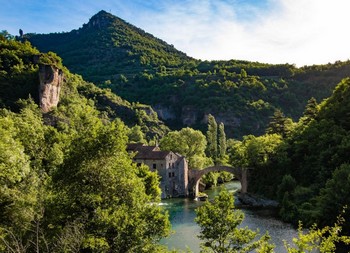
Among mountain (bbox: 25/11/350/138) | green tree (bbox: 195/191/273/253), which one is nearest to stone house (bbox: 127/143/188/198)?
green tree (bbox: 195/191/273/253)

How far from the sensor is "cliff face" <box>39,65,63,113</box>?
73438 millimetres

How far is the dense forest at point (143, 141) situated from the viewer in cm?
1850

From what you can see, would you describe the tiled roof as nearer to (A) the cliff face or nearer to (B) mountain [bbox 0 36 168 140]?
(B) mountain [bbox 0 36 168 140]

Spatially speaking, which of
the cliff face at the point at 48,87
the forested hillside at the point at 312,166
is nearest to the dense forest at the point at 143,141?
the forested hillside at the point at 312,166

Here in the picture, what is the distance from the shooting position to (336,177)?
38.7m

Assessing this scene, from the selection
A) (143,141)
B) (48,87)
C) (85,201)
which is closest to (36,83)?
(48,87)

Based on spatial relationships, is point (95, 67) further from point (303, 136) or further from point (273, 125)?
point (303, 136)

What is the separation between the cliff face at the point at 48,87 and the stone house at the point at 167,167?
17.9 meters

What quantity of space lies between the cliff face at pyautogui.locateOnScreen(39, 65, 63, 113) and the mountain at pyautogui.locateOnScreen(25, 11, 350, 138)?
211ft

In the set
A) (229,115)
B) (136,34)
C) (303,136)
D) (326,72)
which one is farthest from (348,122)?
(136,34)

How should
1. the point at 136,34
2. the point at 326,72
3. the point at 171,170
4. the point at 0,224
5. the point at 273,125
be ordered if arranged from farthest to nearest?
1. the point at 136,34
2. the point at 326,72
3. the point at 273,125
4. the point at 171,170
5. the point at 0,224

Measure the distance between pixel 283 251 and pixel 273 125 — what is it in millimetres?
46133

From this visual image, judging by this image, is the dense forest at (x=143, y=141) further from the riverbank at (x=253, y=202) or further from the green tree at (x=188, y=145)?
the riverbank at (x=253, y=202)

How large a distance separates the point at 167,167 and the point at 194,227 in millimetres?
23740
